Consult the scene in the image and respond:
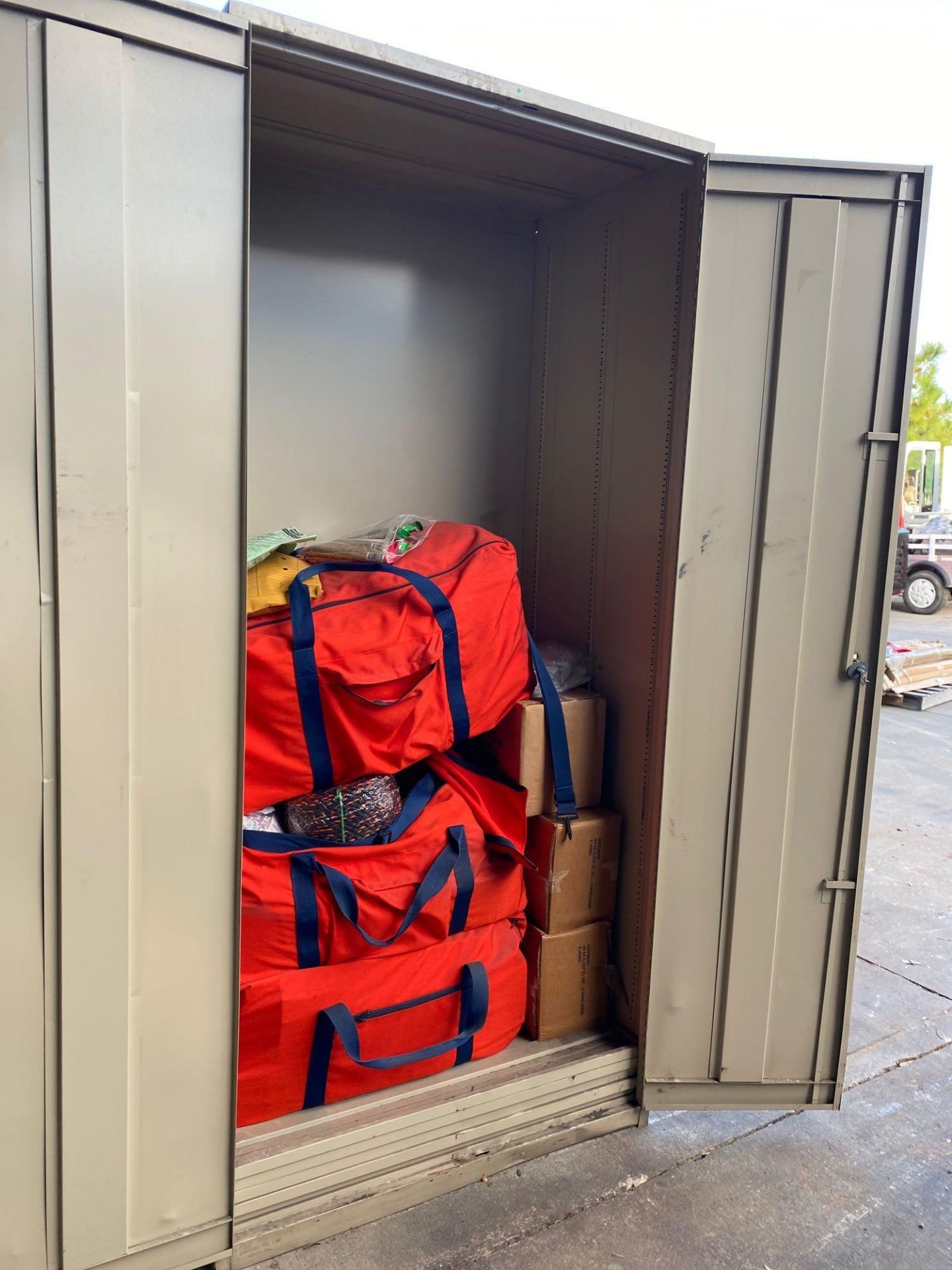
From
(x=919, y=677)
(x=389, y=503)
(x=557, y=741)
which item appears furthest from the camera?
(x=919, y=677)

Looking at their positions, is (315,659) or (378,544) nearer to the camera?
(315,659)

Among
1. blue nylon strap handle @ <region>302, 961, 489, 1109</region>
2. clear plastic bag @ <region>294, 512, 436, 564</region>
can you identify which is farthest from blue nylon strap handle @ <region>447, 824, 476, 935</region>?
clear plastic bag @ <region>294, 512, 436, 564</region>

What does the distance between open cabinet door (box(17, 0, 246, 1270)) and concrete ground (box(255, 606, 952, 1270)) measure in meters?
0.47

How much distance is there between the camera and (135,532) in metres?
1.50

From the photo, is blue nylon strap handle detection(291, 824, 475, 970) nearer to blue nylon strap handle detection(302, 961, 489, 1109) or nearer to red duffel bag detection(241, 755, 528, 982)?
red duffel bag detection(241, 755, 528, 982)

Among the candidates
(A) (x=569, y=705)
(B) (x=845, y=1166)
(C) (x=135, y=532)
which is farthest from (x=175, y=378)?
(B) (x=845, y=1166)

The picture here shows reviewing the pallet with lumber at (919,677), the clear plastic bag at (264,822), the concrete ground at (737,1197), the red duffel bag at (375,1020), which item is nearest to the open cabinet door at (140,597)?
the red duffel bag at (375,1020)

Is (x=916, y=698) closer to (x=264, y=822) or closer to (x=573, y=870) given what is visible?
(x=573, y=870)

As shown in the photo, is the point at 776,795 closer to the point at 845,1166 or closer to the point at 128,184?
the point at 845,1166

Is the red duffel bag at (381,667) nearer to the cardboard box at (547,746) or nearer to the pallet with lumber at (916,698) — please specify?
the cardboard box at (547,746)

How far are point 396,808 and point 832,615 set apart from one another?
1.06m

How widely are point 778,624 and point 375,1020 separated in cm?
123

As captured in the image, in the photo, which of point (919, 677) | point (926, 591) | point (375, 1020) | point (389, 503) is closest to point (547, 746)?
point (375, 1020)

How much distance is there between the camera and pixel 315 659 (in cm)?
193
